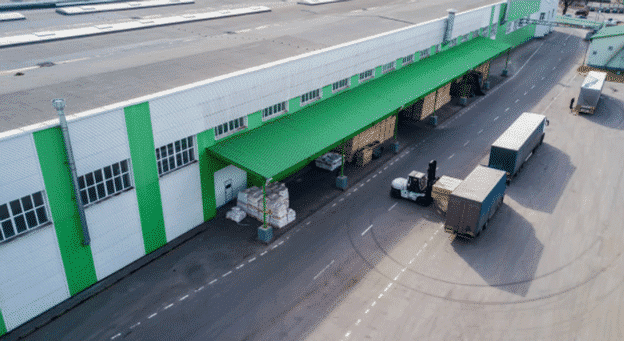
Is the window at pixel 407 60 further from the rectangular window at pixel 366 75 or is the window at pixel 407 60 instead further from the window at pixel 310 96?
the window at pixel 310 96

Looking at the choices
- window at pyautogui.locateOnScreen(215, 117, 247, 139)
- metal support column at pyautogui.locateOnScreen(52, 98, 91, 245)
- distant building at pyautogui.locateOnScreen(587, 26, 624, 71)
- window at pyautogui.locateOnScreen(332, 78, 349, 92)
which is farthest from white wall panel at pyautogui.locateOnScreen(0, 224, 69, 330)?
distant building at pyautogui.locateOnScreen(587, 26, 624, 71)

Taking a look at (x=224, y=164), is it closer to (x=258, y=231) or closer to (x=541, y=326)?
(x=258, y=231)

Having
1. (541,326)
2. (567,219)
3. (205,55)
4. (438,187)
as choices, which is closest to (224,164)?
(205,55)

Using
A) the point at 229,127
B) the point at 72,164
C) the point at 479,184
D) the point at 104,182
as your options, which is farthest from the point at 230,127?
the point at 479,184

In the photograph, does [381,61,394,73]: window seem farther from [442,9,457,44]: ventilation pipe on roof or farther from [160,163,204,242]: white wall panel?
[160,163,204,242]: white wall panel

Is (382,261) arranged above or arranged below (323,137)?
below

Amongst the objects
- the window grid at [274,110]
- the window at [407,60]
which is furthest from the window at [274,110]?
the window at [407,60]
